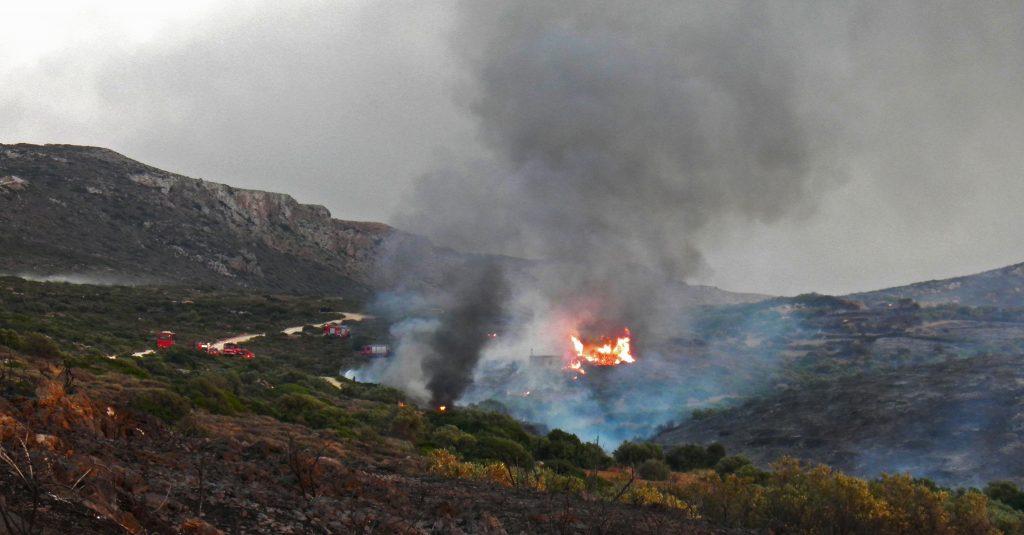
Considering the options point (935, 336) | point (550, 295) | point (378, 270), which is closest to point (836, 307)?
point (935, 336)

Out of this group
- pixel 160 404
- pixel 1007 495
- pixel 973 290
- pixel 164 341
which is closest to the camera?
pixel 160 404

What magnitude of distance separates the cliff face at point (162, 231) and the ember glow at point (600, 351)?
755 inches

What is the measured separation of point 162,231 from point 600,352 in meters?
89.9

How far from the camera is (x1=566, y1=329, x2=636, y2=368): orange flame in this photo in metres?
64.6

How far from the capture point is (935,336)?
87750mm

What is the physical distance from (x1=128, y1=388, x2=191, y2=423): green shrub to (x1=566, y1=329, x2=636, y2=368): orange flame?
43171 mm

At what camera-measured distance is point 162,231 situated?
12581 centimetres

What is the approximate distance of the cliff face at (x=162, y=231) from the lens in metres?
103

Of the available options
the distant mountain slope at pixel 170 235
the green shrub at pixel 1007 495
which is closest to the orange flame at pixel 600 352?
the distant mountain slope at pixel 170 235

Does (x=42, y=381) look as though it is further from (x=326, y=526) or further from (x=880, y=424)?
(x=880, y=424)

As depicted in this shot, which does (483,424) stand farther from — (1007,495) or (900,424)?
(900,424)

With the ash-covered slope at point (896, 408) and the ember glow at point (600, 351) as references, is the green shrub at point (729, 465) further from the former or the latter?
the ember glow at point (600, 351)

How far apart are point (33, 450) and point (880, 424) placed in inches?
1898

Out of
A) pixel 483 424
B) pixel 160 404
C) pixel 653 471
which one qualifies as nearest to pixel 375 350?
pixel 483 424
